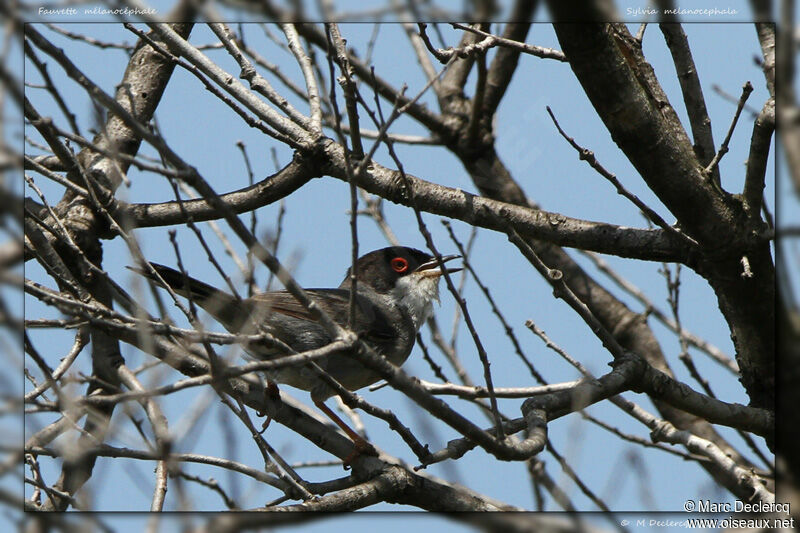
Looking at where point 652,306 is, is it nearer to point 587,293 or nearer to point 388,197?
point 587,293

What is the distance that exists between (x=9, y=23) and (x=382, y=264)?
18.1 feet

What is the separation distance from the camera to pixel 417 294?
7.32m

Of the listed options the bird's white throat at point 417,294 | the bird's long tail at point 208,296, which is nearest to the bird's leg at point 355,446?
the bird's long tail at point 208,296

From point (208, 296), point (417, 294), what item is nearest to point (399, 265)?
point (417, 294)

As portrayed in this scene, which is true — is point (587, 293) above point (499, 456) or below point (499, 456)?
above

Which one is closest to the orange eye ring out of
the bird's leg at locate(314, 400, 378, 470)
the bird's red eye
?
the bird's red eye

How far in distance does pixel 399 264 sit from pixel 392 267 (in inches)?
2.9

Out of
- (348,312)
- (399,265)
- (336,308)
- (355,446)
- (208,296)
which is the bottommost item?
(355,446)

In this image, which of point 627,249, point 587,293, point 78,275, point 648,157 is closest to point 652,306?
point 587,293

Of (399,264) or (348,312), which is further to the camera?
(399,264)

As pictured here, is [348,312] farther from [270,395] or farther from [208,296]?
[208,296]

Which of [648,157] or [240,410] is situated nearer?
[240,410]

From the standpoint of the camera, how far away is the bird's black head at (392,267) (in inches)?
298

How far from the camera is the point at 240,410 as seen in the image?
13.3ft
